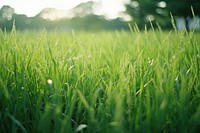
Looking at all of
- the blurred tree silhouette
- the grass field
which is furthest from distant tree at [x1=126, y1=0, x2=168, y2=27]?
the grass field

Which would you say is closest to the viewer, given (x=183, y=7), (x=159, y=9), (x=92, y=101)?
(x=92, y=101)

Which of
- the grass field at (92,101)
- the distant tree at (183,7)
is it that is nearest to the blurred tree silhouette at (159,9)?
the distant tree at (183,7)

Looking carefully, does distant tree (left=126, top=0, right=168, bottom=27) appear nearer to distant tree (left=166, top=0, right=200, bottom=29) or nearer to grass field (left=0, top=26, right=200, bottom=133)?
distant tree (left=166, top=0, right=200, bottom=29)

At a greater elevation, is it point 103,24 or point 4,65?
point 4,65

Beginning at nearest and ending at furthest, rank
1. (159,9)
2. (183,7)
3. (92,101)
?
(92,101) < (183,7) < (159,9)

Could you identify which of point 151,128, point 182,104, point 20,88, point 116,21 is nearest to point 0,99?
point 20,88

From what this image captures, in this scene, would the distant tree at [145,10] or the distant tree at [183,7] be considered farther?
the distant tree at [145,10]

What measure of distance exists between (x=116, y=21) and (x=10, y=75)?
4824 cm

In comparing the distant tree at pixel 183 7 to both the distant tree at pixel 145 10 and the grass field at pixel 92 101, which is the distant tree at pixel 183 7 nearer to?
the distant tree at pixel 145 10

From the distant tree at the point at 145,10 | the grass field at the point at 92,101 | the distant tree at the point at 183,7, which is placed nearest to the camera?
the grass field at the point at 92,101

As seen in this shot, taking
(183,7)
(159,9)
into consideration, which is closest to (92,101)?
(183,7)

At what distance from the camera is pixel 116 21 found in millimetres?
48281

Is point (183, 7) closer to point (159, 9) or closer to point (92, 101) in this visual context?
point (159, 9)

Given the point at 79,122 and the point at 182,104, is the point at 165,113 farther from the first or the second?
the point at 79,122
